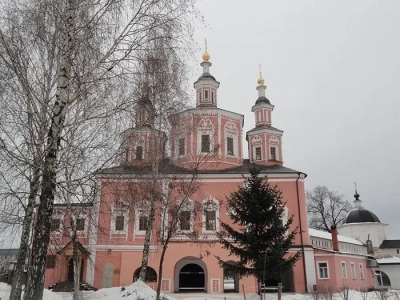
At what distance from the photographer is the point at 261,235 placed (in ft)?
47.6

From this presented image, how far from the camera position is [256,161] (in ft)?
92.4

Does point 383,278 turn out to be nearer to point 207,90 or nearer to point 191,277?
point 191,277

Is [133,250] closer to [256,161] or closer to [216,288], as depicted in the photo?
[216,288]

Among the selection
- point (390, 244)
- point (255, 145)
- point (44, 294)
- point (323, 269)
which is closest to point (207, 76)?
point (255, 145)

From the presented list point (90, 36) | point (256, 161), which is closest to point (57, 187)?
point (90, 36)

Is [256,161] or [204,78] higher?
[204,78]

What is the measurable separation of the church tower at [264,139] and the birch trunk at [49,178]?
22.0 m

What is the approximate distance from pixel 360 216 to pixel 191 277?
30.0 metres

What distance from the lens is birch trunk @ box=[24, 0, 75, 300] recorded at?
6.19 m

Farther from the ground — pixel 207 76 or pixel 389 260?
pixel 207 76

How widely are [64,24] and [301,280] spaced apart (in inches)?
809

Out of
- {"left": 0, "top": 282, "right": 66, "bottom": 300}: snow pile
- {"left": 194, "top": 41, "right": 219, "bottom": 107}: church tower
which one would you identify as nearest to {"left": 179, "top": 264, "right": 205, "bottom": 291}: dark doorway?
{"left": 0, "top": 282, "right": 66, "bottom": 300}: snow pile

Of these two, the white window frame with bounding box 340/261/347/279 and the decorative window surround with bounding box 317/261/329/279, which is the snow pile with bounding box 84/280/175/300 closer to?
the decorative window surround with bounding box 317/261/329/279

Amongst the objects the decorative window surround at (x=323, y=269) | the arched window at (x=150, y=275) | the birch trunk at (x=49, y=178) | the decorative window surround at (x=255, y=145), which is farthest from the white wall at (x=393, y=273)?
the birch trunk at (x=49, y=178)
